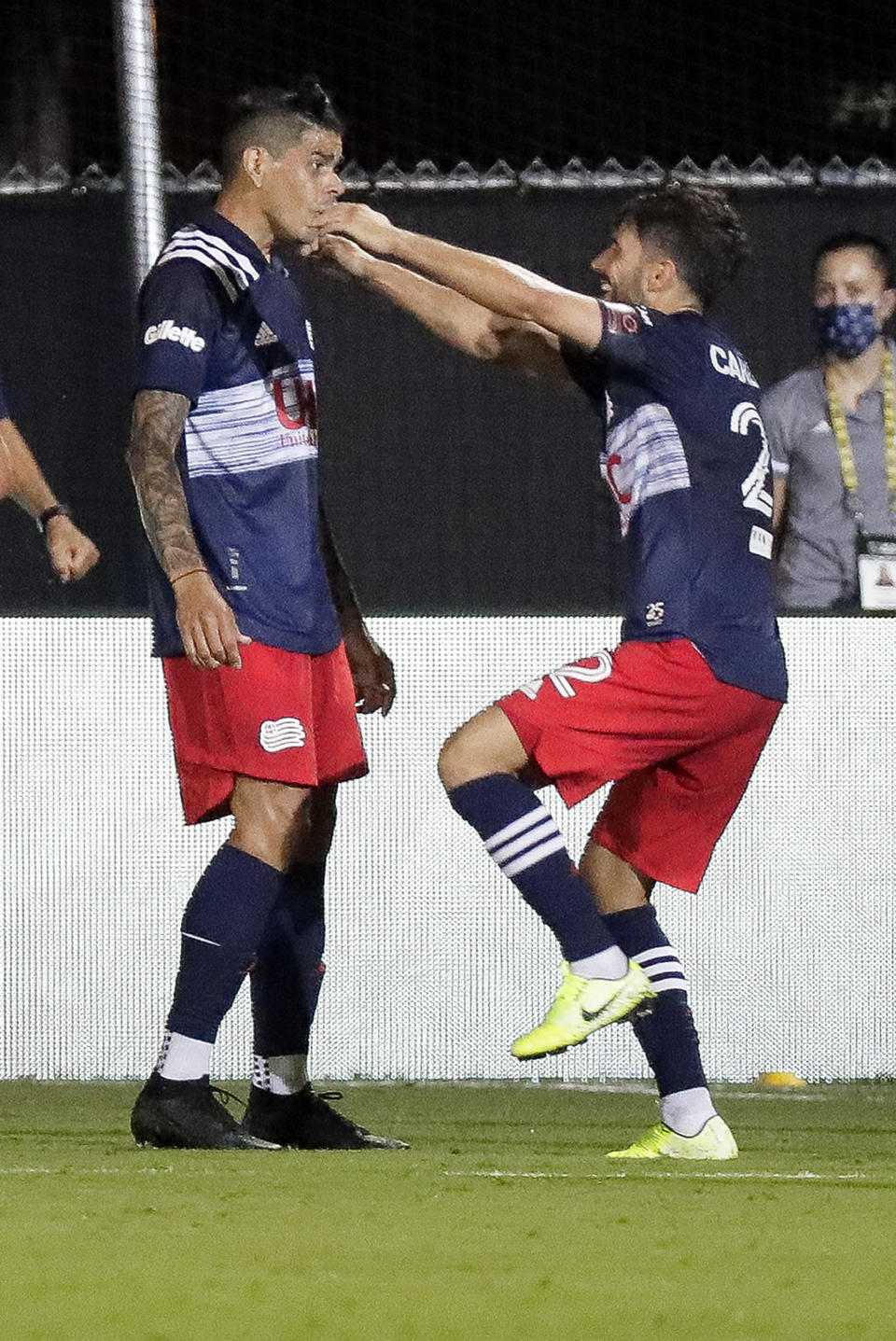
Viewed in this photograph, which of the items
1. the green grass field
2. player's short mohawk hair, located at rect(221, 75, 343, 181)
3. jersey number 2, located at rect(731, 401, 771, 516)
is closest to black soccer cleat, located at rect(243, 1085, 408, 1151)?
the green grass field

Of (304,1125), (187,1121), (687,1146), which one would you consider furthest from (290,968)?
(687,1146)

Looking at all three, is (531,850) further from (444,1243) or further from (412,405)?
(412,405)

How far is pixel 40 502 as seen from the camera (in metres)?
5.83

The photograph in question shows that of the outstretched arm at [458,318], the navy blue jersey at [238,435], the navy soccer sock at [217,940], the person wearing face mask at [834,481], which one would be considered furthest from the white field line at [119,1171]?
the person wearing face mask at [834,481]

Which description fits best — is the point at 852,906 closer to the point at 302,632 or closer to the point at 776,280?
the point at 776,280

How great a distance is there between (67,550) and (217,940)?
45.0 inches

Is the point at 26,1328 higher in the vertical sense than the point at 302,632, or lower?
lower

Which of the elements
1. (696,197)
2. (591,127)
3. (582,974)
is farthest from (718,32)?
(582,974)

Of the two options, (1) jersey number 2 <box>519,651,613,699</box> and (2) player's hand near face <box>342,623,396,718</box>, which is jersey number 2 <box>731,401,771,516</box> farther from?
(2) player's hand near face <box>342,623,396,718</box>

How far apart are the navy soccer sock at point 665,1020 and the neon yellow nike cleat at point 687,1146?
79 millimetres

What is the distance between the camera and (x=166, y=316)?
4383mm

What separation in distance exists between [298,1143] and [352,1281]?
1.88 meters

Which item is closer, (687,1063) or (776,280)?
(687,1063)

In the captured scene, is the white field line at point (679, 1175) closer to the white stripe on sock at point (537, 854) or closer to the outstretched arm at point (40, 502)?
the white stripe on sock at point (537, 854)
